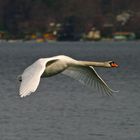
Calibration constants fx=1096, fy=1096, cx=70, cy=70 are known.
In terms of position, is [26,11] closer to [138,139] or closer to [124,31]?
[124,31]

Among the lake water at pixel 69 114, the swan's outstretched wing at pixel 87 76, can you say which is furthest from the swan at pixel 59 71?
the lake water at pixel 69 114

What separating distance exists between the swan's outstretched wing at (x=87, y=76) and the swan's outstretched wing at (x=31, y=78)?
170 cm

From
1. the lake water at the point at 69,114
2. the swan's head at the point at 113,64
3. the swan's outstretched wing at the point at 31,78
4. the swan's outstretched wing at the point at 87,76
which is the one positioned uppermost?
the swan's outstretched wing at the point at 31,78

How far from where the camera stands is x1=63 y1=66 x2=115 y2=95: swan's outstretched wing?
Answer: 1016 inches

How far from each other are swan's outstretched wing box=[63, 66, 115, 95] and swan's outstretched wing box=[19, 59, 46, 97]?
66.9 inches

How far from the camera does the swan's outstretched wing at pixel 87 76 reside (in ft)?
84.7

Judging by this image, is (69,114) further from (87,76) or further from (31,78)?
(31,78)

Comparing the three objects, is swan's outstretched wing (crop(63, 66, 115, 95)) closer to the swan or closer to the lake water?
the swan

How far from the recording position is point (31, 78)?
2270cm

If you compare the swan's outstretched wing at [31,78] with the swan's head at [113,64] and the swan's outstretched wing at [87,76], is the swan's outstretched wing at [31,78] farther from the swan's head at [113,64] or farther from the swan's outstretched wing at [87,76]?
the swan's head at [113,64]

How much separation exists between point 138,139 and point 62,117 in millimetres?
6259

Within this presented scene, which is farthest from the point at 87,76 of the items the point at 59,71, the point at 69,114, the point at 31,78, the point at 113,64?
the point at 69,114

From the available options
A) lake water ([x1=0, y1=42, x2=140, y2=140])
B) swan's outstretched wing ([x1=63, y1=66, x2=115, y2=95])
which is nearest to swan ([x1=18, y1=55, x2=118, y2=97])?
swan's outstretched wing ([x1=63, y1=66, x2=115, y2=95])

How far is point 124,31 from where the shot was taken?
157875 mm
